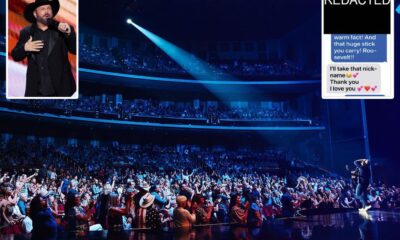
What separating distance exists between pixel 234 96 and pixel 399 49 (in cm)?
1313

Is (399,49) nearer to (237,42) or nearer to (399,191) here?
(399,191)

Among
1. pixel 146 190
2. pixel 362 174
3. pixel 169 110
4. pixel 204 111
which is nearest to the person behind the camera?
pixel 146 190

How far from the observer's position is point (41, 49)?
6.18m

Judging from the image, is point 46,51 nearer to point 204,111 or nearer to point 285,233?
point 285,233

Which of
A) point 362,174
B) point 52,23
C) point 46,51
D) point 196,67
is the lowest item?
point 362,174

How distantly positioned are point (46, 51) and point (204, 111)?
73.3ft

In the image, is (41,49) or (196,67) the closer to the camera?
(41,49)

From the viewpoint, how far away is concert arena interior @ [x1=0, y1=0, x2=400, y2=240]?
20.1 m

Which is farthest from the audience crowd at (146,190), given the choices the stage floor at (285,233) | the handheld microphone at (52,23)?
the handheld microphone at (52,23)

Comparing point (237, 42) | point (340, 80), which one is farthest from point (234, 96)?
point (340, 80)

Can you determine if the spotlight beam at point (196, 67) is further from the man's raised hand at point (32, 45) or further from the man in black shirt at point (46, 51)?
the man's raised hand at point (32, 45)

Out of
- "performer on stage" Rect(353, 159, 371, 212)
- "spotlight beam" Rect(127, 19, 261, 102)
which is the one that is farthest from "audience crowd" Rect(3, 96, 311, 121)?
"performer on stage" Rect(353, 159, 371, 212)

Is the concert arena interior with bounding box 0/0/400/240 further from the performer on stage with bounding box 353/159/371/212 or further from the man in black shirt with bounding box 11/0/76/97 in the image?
the man in black shirt with bounding box 11/0/76/97

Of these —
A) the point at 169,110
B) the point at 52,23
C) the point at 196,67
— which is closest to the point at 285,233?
the point at 52,23
